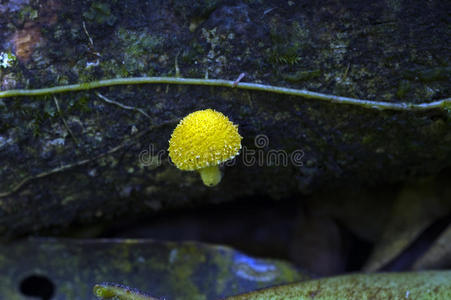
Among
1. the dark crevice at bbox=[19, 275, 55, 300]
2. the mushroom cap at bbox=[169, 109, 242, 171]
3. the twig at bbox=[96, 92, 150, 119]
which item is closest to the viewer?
the mushroom cap at bbox=[169, 109, 242, 171]

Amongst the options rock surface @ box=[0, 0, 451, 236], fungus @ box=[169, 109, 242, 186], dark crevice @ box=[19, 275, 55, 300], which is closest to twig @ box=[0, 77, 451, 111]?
rock surface @ box=[0, 0, 451, 236]

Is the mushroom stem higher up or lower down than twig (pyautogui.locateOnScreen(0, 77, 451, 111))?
lower down

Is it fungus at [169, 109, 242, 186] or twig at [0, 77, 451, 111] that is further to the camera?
twig at [0, 77, 451, 111]

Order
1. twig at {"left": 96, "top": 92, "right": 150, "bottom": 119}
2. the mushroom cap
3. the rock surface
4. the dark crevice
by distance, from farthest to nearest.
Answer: the dark crevice, twig at {"left": 96, "top": 92, "right": 150, "bottom": 119}, the rock surface, the mushroom cap

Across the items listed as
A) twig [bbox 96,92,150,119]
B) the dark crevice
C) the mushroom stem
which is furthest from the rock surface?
the dark crevice

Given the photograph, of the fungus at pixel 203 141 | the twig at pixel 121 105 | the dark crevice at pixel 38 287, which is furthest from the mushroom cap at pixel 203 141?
the dark crevice at pixel 38 287

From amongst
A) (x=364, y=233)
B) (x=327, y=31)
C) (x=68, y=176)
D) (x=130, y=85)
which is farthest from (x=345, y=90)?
(x=68, y=176)

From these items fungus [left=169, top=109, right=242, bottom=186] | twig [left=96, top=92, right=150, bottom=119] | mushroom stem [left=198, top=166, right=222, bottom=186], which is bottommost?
mushroom stem [left=198, top=166, right=222, bottom=186]

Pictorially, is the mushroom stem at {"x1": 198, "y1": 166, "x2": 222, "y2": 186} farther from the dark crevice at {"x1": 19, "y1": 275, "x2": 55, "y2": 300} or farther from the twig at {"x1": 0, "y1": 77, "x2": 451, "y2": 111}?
the dark crevice at {"x1": 19, "y1": 275, "x2": 55, "y2": 300}

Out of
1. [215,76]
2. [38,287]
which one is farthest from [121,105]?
[38,287]
